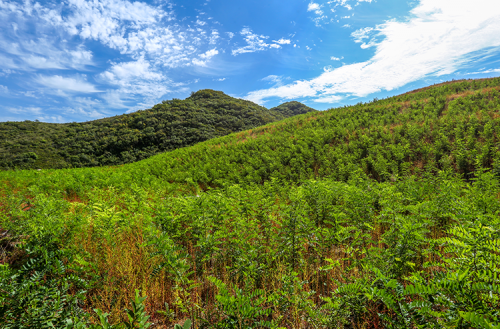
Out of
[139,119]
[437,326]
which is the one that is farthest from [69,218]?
[139,119]

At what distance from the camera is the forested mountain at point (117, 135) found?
3641 centimetres

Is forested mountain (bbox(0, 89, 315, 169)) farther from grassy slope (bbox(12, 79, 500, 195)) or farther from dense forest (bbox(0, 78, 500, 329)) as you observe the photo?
dense forest (bbox(0, 78, 500, 329))

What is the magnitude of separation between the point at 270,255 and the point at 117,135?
171ft

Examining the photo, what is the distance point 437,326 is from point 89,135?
2325 inches

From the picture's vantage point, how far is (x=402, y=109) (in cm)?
1597

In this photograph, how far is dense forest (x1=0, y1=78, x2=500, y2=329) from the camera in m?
1.92

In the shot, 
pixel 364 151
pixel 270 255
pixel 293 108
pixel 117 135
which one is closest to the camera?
pixel 270 255

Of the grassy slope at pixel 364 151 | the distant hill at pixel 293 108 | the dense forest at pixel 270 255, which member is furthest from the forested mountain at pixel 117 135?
the distant hill at pixel 293 108

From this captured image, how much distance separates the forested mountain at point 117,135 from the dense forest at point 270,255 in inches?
1297

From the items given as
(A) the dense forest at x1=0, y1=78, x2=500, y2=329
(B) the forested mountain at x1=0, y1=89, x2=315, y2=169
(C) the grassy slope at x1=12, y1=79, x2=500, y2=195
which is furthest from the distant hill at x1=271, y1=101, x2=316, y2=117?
(A) the dense forest at x1=0, y1=78, x2=500, y2=329

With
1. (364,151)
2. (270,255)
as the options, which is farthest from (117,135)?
(270,255)

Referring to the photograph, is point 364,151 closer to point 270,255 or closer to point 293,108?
point 270,255

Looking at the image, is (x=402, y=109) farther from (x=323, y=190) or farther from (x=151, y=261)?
(x=151, y=261)

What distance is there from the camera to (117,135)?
44.5 metres
